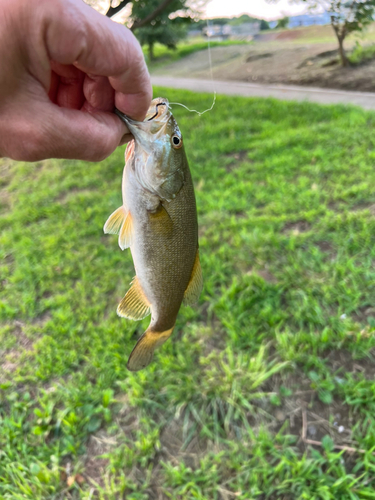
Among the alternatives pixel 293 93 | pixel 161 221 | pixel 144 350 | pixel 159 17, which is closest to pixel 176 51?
pixel 159 17

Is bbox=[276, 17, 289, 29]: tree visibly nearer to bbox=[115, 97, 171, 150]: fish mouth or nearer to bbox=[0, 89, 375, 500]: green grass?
bbox=[0, 89, 375, 500]: green grass

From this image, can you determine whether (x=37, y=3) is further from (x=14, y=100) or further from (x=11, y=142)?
(x=11, y=142)

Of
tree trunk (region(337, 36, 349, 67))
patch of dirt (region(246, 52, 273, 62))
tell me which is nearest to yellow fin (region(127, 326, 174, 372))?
tree trunk (region(337, 36, 349, 67))

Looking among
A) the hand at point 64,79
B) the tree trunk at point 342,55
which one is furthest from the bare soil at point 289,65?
the hand at point 64,79

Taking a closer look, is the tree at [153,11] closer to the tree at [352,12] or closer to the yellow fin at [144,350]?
the tree at [352,12]

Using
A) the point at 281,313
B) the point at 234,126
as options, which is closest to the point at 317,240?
the point at 281,313

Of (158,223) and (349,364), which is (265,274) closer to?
(349,364)
